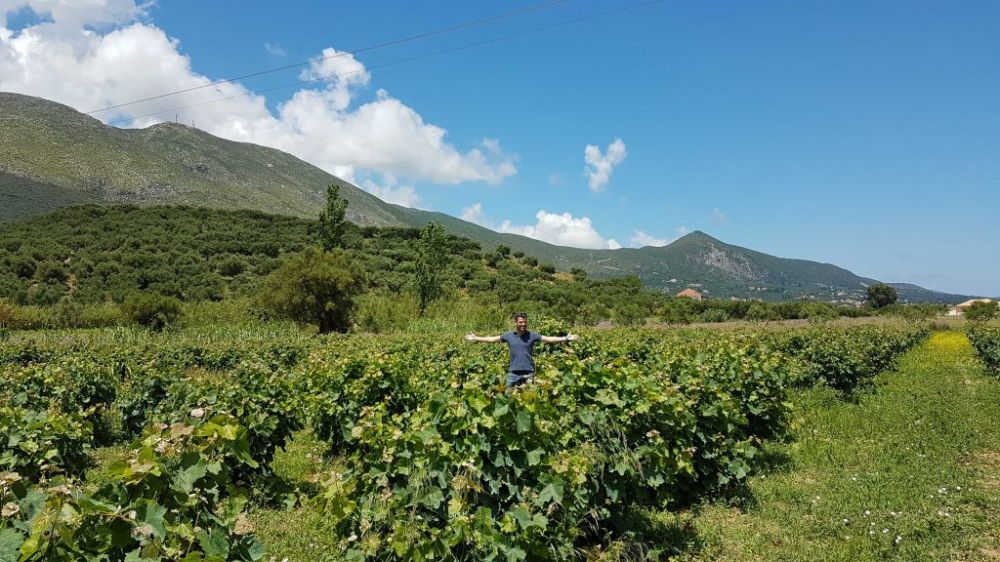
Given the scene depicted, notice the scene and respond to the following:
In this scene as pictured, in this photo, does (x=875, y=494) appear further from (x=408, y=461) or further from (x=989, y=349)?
(x=989, y=349)

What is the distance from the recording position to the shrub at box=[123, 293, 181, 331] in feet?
96.9

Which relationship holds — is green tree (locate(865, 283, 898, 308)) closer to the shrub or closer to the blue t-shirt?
the shrub

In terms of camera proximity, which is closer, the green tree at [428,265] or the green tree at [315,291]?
the green tree at [315,291]

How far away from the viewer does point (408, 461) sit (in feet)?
13.5

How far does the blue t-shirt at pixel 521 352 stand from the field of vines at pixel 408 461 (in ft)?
1.79

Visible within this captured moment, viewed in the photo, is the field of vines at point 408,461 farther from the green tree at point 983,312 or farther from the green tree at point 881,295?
the green tree at point 881,295

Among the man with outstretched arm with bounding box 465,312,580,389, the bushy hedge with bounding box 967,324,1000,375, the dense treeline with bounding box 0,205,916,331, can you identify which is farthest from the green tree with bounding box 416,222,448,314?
the man with outstretched arm with bounding box 465,312,580,389

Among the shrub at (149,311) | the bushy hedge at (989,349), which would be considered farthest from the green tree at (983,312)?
the shrub at (149,311)

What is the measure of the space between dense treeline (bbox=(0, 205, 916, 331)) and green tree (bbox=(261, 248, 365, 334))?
2.70 m

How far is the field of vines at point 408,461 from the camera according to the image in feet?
8.38

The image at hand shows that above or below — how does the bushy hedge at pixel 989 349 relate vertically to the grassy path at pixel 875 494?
above

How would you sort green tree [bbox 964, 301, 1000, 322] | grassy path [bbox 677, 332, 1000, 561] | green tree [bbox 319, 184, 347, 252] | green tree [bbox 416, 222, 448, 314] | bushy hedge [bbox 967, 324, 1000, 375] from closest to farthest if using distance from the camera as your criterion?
grassy path [bbox 677, 332, 1000, 561], bushy hedge [bbox 967, 324, 1000, 375], green tree [bbox 416, 222, 448, 314], green tree [bbox 319, 184, 347, 252], green tree [bbox 964, 301, 1000, 322]

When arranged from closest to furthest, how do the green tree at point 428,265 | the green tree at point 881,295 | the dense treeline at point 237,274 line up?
the green tree at point 428,265
the dense treeline at point 237,274
the green tree at point 881,295

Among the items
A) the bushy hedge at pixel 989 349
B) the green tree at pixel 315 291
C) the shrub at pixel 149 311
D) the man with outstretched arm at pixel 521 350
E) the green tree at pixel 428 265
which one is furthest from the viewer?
the green tree at pixel 428 265
